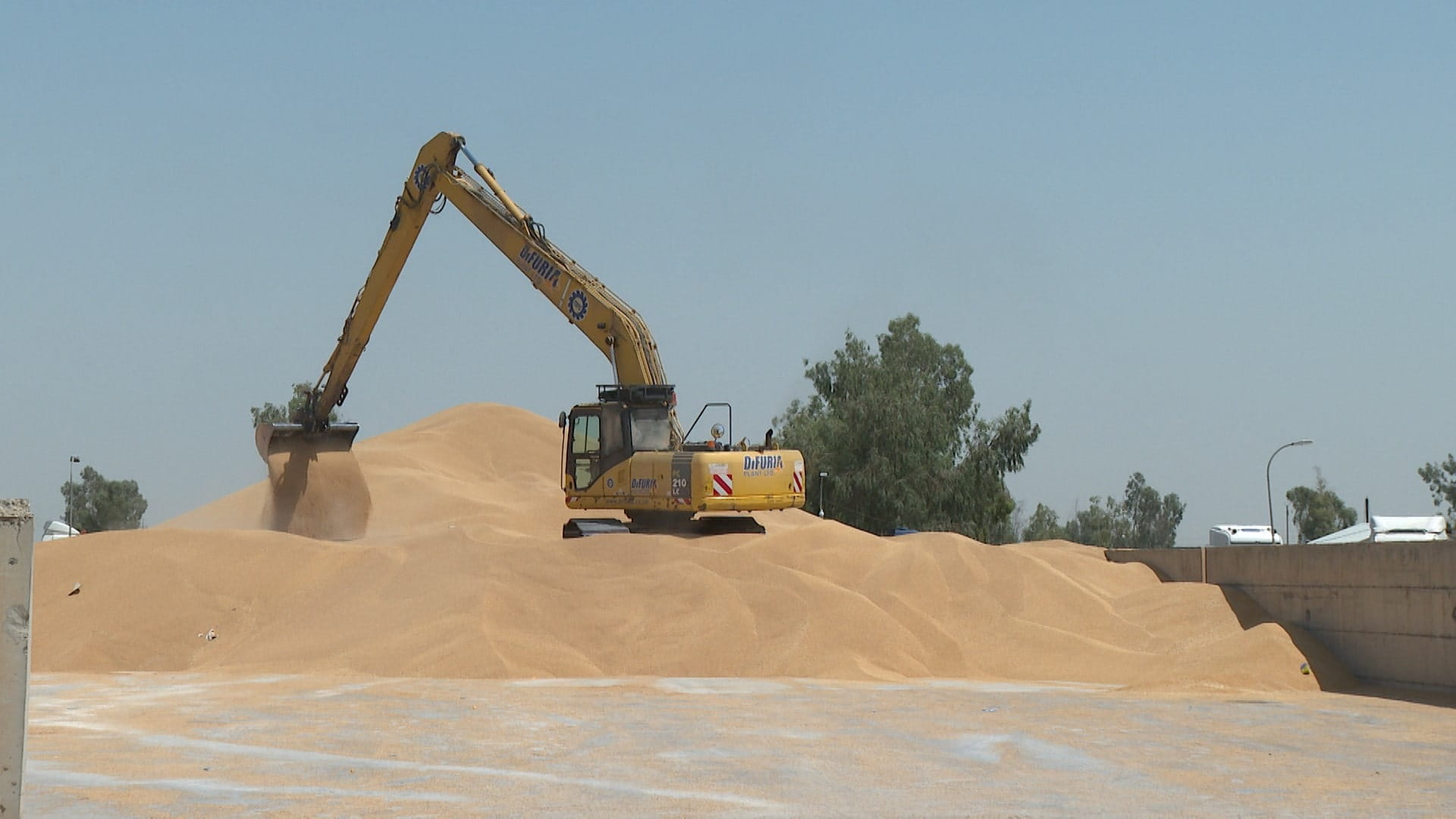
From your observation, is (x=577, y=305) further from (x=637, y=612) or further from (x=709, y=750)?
(x=709, y=750)

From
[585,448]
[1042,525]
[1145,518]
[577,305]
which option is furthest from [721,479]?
[1145,518]

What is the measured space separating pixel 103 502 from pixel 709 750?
121 m

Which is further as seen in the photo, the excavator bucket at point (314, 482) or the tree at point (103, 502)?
the tree at point (103, 502)

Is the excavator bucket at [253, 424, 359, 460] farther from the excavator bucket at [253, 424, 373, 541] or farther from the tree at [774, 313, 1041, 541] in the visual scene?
the tree at [774, 313, 1041, 541]

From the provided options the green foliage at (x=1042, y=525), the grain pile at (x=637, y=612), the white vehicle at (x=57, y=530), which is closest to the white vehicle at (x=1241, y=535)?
the grain pile at (x=637, y=612)

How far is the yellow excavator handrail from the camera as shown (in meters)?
29.5

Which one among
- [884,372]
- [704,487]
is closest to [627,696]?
[704,487]

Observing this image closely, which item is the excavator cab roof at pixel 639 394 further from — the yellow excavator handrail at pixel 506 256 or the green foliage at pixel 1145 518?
the green foliage at pixel 1145 518

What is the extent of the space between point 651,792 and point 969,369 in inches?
2524

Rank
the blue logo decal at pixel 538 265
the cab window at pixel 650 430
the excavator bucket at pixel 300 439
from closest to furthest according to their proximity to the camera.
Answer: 1. the cab window at pixel 650 430
2. the blue logo decal at pixel 538 265
3. the excavator bucket at pixel 300 439

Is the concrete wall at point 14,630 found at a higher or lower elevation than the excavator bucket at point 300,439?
lower

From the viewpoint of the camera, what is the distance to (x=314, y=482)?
33906 millimetres

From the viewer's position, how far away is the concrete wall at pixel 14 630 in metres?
6.45

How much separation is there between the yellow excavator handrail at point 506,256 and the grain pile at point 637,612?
16.5 ft
